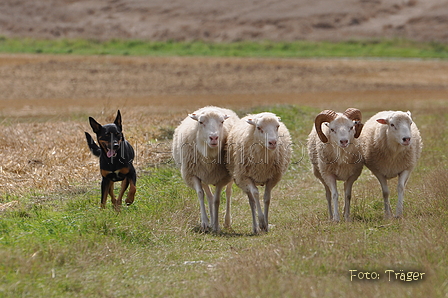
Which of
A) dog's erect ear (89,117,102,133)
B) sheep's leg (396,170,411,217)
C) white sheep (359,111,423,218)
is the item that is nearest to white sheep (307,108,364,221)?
white sheep (359,111,423,218)

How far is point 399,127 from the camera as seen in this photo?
10.3 m

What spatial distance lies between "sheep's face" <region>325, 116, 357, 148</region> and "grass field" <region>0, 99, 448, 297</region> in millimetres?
1248

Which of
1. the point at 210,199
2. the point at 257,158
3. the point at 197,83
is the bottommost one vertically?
the point at 210,199

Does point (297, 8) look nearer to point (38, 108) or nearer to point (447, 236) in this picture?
point (38, 108)

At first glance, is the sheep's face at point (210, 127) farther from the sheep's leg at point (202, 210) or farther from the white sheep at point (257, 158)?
the sheep's leg at point (202, 210)

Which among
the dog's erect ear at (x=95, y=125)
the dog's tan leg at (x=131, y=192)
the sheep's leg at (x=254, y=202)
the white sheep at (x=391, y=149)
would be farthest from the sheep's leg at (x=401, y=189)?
the dog's erect ear at (x=95, y=125)

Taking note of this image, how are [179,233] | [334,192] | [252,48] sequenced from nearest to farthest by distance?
[179,233] → [334,192] → [252,48]

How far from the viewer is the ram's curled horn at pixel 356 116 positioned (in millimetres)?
10602

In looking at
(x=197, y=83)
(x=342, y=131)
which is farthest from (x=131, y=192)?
(x=197, y=83)

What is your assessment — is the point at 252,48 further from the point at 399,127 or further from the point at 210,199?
the point at 399,127

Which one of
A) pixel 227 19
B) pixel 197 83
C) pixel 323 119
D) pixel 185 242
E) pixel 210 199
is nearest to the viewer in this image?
pixel 185 242

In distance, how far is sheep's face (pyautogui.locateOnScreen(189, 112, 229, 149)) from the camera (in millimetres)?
9984

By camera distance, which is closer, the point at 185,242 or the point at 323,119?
the point at 185,242

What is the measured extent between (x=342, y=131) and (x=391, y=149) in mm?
927
